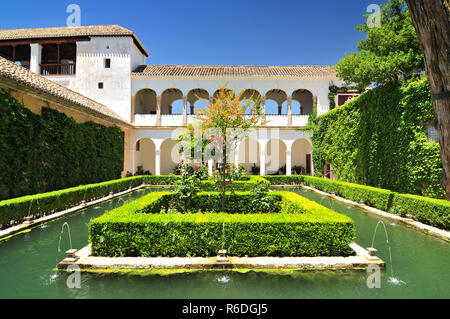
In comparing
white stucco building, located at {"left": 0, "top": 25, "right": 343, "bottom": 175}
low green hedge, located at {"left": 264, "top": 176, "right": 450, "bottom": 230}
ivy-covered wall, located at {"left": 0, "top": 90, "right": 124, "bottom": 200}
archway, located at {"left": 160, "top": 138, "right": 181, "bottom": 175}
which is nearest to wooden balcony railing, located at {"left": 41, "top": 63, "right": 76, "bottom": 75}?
white stucco building, located at {"left": 0, "top": 25, "right": 343, "bottom": 175}

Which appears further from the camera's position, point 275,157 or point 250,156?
point 250,156

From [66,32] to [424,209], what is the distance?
82.6 feet

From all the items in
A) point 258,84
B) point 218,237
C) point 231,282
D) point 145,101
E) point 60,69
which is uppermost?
point 60,69

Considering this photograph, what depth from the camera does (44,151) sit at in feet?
31.2

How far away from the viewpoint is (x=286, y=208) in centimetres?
701

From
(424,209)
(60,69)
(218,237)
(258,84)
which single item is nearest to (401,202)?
(424,209)

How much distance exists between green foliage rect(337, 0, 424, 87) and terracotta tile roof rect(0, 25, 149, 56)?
1713cm

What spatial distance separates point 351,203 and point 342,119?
594 centimetres

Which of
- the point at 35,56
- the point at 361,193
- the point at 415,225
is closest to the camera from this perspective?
the point at 415,225

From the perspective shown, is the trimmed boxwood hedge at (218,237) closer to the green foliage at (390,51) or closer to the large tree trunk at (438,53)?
the large tree trunk at (438,53)

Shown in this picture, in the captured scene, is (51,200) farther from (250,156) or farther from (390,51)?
(250,156)

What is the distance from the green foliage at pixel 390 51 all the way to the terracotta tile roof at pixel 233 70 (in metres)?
8.76

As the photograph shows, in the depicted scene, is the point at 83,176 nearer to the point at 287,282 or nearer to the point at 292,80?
the point at 287,282
